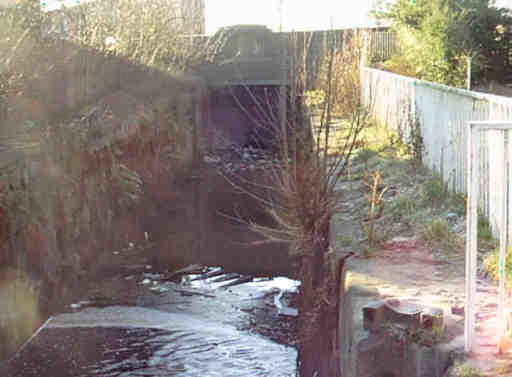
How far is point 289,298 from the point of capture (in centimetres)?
795

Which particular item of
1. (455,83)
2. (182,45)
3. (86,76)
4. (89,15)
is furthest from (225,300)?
(455,83)

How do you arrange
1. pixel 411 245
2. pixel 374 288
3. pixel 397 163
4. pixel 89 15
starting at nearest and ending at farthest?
pixel 374 288 < pixel 411 245 < pixel 397 163 < pixel 89 15

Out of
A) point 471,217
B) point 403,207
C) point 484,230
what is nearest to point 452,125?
point 403,207

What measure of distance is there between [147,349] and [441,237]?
265 cm

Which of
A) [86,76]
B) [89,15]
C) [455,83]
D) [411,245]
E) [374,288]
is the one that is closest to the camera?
[374,288]

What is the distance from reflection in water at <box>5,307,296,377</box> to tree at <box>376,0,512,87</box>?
13610 millimetres

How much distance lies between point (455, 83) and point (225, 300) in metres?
12.9

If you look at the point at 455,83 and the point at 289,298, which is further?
the point at 455,83

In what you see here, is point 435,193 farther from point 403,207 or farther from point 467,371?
point 467,371

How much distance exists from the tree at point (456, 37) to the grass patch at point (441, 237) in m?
12.7

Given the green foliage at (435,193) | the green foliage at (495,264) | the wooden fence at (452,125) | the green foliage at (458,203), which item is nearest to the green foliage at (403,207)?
the green foliage at (435,193)

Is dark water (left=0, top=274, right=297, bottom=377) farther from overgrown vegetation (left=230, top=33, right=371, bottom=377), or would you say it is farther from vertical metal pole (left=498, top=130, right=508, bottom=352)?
vertical metal pole (left=498, top=130, right=508, bottom=352)

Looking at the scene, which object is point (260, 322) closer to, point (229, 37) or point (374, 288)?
point (374, 288)

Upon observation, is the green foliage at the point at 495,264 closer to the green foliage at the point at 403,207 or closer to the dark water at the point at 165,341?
the dark water at the point at 165,341
